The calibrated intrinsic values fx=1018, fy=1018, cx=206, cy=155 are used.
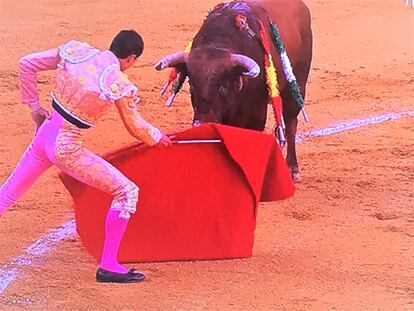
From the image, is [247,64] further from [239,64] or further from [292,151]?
[292,151]

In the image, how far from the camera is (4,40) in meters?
11.9

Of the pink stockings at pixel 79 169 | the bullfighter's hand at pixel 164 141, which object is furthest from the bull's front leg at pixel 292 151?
the pink stockings at pixel 79 169

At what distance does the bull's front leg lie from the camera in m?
7.42

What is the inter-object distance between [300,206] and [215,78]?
3.67ft

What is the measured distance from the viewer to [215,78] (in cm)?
A: 631

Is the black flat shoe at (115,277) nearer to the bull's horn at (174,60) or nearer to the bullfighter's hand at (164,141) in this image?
the bullfighter's hand at (164,141)

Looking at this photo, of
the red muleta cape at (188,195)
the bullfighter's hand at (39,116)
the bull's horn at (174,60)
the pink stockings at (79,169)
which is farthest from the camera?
the bull's horn at (174,60)

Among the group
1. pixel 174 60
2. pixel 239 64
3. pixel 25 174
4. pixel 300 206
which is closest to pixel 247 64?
pixel 239 64

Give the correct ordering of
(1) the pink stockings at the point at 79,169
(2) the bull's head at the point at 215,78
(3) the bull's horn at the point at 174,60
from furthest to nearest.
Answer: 1. (3) the bull's horn at the point at 174,60
2. (2) the bull's head at the point at 215,78
3. (1) the pink stockings at the point at 79,169

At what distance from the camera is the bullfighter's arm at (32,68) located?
202 inches

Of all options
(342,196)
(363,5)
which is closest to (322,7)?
(363,5)

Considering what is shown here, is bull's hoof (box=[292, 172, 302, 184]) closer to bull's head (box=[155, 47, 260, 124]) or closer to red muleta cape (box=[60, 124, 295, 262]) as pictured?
bull's head (box=[155, 47, 260, 124])

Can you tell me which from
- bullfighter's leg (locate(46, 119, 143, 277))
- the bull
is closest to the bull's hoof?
the bull

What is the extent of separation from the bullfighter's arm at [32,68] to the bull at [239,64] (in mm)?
1249
